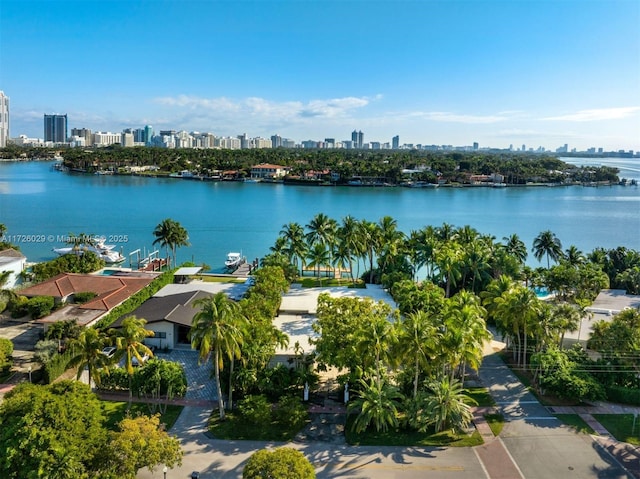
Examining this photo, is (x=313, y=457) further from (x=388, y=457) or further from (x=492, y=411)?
(x=492, y=411)

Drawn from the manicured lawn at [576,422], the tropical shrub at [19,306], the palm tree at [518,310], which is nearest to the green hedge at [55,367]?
the tropical shrub at [19,306]

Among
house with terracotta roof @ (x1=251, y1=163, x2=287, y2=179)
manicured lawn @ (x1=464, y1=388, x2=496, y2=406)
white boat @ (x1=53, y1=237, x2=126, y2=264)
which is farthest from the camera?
house with terracotta roof @ (x1=251, y1=163, x2=287, y2=179)

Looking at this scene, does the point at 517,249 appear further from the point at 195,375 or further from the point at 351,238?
the point at 195,375

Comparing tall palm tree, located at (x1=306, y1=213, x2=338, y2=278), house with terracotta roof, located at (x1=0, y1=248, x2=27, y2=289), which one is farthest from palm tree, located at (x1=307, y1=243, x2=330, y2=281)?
house with terracotta roof, located at (x1=0, y1=248, x2=27, y2=289)

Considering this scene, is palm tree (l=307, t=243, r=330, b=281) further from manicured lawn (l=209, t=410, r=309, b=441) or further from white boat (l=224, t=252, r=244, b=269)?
manicured lawn (l=209, t=410, r=309, b=441)

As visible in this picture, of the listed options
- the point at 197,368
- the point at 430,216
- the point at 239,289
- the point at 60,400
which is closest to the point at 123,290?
the point at 239,289

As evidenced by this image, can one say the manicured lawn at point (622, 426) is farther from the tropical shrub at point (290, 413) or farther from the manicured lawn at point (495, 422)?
the tropical shrub at point (290, 413)

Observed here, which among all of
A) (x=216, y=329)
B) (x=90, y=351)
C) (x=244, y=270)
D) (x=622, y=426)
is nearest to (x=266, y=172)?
(x=244, y=270)
